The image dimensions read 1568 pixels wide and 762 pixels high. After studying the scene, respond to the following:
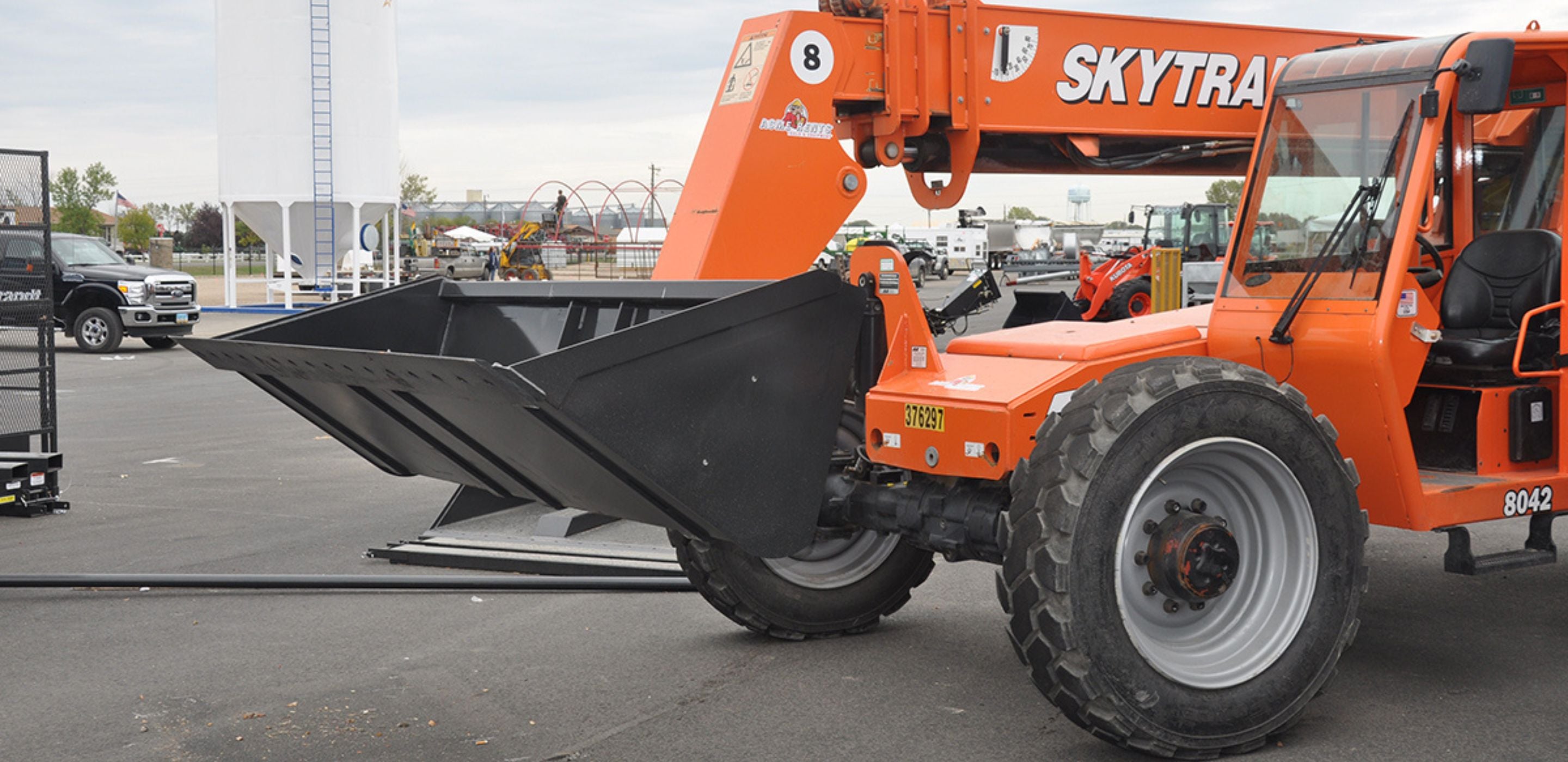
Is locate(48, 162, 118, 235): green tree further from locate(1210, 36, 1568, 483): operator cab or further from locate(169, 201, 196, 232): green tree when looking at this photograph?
locate(1210, 36, 1568, 483): operator cab

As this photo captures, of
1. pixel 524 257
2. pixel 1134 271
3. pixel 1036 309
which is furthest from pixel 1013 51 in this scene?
pixel 524 257

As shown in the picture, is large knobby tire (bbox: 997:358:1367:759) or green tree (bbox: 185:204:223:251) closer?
large knobby tire (bbox: 997:358:1367:759)

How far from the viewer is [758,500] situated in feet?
16.0

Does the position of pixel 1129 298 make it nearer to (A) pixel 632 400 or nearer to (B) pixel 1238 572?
(B) pixel 1238 572

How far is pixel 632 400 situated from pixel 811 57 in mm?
2986

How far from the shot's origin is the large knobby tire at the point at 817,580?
605cm

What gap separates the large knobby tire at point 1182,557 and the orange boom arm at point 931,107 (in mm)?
2769

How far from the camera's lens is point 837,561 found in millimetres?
6367

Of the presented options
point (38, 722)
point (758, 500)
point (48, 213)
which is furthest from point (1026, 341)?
point (48, 213)

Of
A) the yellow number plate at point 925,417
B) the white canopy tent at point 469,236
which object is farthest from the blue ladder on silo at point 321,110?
the white canopy tent at point 469,236

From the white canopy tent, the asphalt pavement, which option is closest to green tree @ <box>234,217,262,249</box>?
the white canopy tent

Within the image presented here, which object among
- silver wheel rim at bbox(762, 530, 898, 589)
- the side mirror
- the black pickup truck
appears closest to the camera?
the side mirror

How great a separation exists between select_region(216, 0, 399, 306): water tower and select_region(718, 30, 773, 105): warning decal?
27791 mm

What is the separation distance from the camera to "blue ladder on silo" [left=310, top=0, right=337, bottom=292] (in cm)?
3341
